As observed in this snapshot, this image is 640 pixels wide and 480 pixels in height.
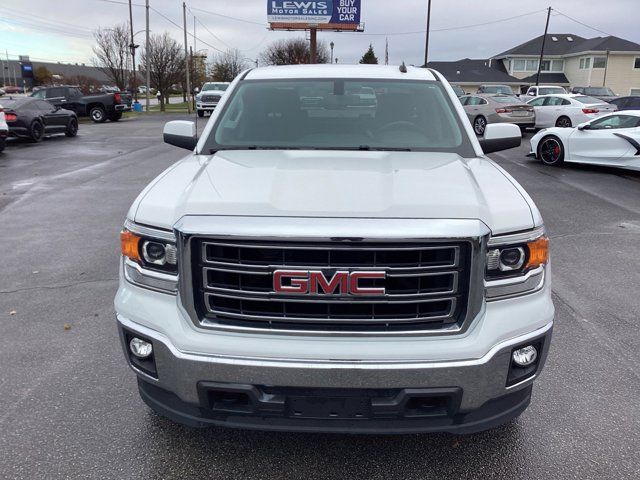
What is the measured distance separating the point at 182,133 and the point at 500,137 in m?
2.46

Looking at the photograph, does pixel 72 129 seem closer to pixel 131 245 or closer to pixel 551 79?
pixel 131 245

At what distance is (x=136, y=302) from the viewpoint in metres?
2.51

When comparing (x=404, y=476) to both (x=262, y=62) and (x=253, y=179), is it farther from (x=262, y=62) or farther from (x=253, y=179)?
(x=262, y=62)

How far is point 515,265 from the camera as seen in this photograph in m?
2.46

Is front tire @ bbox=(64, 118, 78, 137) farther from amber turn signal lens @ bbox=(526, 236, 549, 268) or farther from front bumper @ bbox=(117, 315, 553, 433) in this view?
amber turn signal lens @ bbox=(526, 236, 549, 268)

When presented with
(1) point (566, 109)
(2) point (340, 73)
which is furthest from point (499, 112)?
(2) point (340, 73)

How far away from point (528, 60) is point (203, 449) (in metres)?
73.6

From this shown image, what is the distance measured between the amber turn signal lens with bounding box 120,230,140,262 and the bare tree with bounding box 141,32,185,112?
4646 cm

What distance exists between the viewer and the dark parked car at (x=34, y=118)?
17.9 metres

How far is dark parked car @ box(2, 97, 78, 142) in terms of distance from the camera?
17.9m

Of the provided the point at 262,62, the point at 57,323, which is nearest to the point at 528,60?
the point at 262,62

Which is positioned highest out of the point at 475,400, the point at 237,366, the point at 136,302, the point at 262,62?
the point at 262,62

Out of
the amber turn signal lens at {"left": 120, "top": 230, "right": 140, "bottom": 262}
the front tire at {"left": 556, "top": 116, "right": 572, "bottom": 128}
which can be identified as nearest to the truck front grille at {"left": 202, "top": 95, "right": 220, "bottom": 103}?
the front tire at {"left": 556, "top": 116, "right": 572, "bottom": 128}

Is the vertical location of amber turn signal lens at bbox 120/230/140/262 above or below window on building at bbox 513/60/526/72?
below
